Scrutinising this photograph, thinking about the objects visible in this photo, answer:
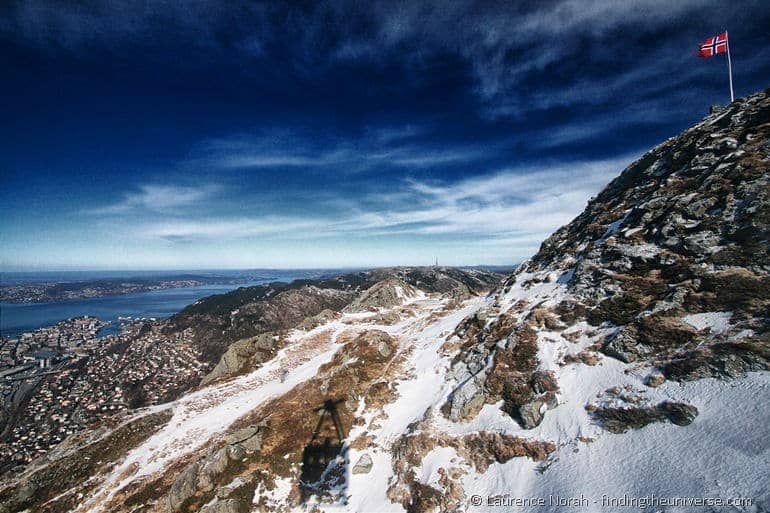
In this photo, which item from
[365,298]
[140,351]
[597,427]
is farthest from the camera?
[140,351]

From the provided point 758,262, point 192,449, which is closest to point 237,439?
point 192,449

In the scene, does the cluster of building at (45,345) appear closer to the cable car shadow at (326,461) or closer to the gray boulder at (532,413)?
the cable car shadow at (326,461)

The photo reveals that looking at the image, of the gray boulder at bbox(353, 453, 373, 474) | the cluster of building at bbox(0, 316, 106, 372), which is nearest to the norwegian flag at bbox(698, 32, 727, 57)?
the gray boulder at bbox(353, 453, 373, 474)

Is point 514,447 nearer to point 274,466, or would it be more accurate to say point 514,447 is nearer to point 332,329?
point 274,466

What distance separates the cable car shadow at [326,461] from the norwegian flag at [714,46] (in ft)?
155

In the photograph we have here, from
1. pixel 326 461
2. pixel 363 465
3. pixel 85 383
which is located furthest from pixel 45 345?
pixel 363 465

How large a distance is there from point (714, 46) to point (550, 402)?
118 feet

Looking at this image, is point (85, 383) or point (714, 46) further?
point (85, 383)

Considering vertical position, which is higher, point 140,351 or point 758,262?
point 758,262

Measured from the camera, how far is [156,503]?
1961 cm

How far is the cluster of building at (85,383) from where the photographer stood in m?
70.2

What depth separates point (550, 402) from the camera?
17125mm

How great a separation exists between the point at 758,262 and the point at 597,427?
45.4 feet

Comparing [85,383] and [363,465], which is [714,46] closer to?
[363,465]
